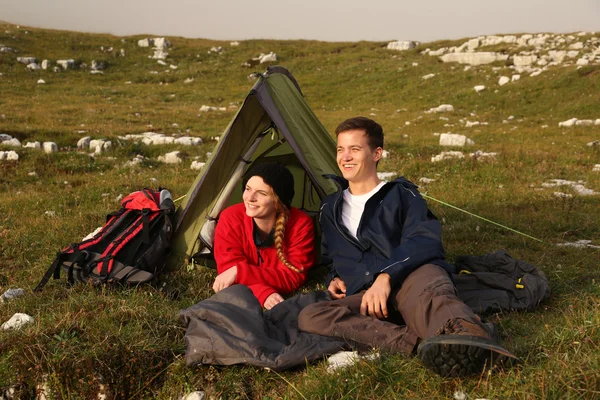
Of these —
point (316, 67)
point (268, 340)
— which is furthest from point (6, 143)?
point (316, 67)

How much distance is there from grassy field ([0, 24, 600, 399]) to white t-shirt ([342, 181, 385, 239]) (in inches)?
41.5

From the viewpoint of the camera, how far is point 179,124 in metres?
17.5

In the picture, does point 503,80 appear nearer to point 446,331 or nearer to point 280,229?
point 280,229

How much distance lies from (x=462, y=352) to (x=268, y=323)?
5.10 feet

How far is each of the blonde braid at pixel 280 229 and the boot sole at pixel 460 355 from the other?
2035 mm

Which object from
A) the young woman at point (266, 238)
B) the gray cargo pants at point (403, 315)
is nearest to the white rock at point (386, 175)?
the young woman at point (266, 238)

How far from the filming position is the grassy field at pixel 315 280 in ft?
10.6

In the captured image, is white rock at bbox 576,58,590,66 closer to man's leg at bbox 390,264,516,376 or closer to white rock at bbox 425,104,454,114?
white rock at bbox 425,104,454,114

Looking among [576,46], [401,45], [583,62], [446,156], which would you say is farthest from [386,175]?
[401,45]

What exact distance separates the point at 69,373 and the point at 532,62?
88.0 ft

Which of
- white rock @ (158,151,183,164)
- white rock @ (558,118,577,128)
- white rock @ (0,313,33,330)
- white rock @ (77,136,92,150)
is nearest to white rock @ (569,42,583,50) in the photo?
white rock @ (558,118,577,128)

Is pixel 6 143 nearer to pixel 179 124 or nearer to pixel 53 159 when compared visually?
pixel 53 159

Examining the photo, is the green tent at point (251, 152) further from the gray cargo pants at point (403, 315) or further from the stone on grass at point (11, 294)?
the gray cargo pants at point (403, 315)

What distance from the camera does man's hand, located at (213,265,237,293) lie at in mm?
4656
